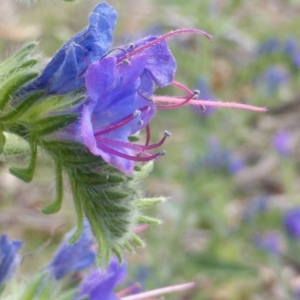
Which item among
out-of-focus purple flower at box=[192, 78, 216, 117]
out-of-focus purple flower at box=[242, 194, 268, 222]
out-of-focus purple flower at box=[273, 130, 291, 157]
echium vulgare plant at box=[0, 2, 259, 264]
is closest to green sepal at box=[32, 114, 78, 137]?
echium vulgare plant at box=[0, 2, 259, 264]

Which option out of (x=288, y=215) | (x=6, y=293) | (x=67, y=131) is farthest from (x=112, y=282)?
(x=288, y=215)

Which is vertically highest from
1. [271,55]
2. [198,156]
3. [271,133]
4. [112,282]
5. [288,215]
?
[112,282]

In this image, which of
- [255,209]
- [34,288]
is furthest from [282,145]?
[34,288]

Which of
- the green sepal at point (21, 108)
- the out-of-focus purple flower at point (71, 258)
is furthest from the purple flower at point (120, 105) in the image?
the out-of-focus purple flower at point (71, 258)

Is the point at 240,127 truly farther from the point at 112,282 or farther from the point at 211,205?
the point at 112,282

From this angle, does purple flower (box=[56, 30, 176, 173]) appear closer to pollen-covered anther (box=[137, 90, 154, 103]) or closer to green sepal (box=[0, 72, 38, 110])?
pollen-covered anther (box=[137, 90, 154, 103])

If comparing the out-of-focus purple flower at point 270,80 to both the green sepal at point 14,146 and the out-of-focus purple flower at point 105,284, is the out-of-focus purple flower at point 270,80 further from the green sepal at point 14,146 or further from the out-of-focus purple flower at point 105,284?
the green sepal at point 14,146
